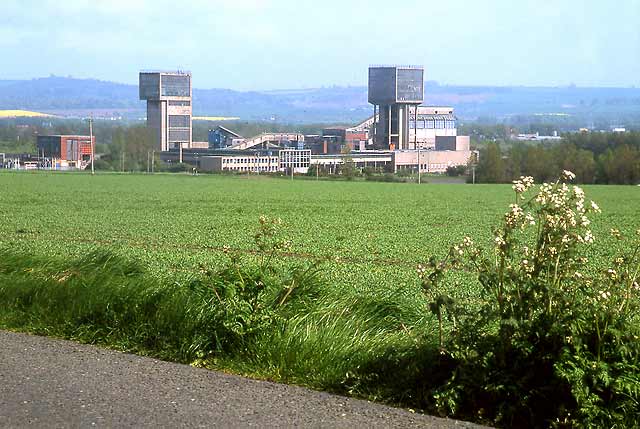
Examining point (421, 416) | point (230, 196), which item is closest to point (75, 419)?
point (421, 416)

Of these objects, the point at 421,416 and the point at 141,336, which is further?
the point at 141,336

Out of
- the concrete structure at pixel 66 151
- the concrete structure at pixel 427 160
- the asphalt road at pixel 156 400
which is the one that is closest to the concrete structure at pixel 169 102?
the concrete structure at pixel 66 151


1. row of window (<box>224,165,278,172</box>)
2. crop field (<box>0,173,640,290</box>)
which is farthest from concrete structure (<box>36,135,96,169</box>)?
crop field (<box>0,173,640,290</box>)

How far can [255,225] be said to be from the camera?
1193 inches

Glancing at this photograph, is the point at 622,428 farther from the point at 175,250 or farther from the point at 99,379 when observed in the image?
the point at 175,250

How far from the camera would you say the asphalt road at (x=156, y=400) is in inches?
254

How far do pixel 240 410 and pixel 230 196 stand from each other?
46.4 m

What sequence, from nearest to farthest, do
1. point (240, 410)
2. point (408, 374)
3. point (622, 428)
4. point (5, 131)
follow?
point (622, 428) → point (240, 410) → point (408, 374) → point (5, 131)

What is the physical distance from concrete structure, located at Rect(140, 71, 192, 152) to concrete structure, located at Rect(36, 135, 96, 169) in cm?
2806

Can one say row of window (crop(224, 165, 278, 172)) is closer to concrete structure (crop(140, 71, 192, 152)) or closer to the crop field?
concrete structure (crop(140, 71, 192, 152))

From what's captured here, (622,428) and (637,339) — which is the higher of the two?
(637,339)

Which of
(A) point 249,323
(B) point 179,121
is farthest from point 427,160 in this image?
(A) point 249,323

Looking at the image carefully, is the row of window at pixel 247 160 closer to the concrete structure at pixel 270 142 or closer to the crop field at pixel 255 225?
the concrete structure at pixel 270 142

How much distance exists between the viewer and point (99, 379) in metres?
7.42
